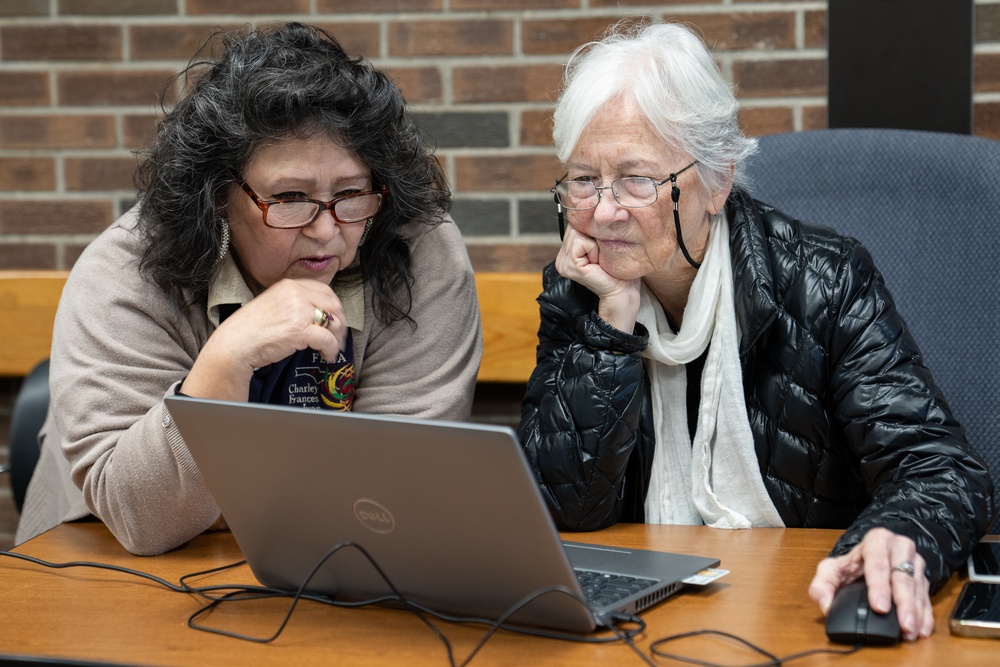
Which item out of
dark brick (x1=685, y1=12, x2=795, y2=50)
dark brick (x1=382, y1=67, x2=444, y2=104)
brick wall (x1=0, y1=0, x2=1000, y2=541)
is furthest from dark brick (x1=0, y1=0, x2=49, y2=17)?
dark brick (x1=685, y1=12, x2=795, y2=50)

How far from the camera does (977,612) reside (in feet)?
3.42

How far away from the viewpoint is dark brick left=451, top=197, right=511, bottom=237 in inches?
94.4

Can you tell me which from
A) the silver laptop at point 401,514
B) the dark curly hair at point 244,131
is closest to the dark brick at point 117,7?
the dark curly hair at point 244,131

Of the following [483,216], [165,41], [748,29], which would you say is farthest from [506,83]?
[165,41]

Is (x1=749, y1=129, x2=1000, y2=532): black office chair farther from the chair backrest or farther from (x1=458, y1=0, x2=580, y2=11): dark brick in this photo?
the chair backrest

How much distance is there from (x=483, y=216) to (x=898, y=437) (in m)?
1.20

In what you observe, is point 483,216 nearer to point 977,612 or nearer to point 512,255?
A: point 512,255

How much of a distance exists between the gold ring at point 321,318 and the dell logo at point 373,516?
41 centimetres

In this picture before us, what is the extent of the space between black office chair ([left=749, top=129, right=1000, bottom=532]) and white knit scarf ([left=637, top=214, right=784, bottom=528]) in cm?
27

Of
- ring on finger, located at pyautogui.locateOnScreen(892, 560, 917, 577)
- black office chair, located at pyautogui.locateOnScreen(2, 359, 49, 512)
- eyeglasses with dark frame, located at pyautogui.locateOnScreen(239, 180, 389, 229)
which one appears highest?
eyeglasses with dark frame, located at pyautogui.locateOnScreen(239, 180, 389, 229)

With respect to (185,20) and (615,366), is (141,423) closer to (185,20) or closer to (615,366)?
(615,366)

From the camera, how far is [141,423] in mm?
1407

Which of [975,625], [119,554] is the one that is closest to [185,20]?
[119,554]

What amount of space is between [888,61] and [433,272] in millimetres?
963
